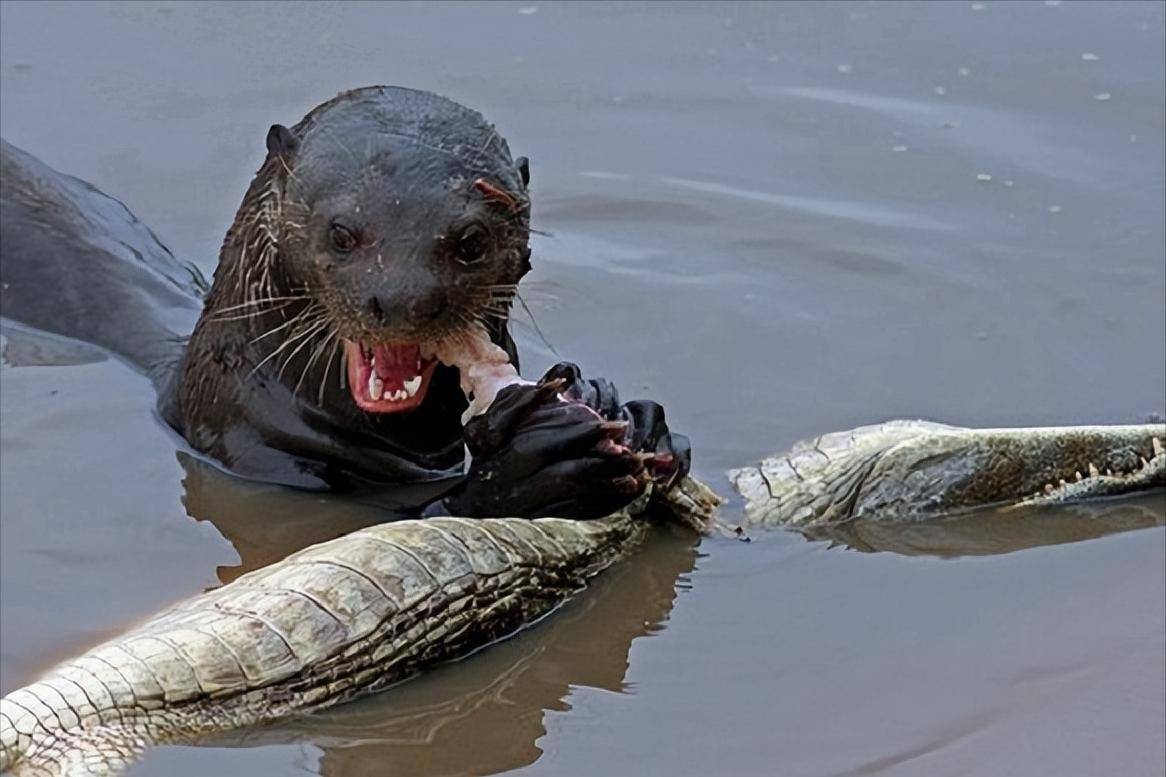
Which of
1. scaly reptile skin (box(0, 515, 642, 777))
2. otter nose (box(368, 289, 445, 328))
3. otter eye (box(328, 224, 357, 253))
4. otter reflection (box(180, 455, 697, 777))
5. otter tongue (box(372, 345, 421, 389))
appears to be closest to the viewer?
scaly reptile skin (box(0, 515, 642, 777))

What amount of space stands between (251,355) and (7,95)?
269cm

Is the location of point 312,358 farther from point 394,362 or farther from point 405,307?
point 405,307

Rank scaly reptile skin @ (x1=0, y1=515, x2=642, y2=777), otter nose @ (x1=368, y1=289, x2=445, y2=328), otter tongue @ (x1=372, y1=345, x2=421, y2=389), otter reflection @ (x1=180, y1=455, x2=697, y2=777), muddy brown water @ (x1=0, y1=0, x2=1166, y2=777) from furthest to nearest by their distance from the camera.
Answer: otter tongue @ (x1=372, y1=345, x2=421, y2=389), otter nose @ (x1=368, y1=289, x2=445, y2=328), muddy brown water @ (x1=0, y1=0, x2=1166, y2=777), otter reflection @ (x1=180, y1=455, x2=697, y2=777), scaly reptile skin @ (x1=0, y1=515, x2=642, y2=777)

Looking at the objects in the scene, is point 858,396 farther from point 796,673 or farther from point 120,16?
point 120,16

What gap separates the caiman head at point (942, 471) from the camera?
5164 millimetres

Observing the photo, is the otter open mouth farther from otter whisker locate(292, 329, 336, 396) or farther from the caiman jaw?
the caiman jaw

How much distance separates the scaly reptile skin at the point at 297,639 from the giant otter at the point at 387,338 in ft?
0.64

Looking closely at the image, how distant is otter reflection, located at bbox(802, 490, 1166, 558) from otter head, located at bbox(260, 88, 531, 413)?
98cm

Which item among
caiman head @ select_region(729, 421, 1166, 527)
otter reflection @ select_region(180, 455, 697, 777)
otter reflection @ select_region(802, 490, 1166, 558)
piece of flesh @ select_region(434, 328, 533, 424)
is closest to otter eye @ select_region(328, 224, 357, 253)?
piece of flesh @ select_region(434, 328, 533, 424)

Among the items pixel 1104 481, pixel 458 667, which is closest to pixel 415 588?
pixel 458 667

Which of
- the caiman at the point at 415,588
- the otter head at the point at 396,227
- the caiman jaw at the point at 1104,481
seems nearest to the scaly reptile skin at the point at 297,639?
the caiman at the point at 415,588

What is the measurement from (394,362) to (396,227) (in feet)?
1.26

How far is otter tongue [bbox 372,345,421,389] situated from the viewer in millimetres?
5102

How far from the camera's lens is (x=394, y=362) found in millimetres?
5113
